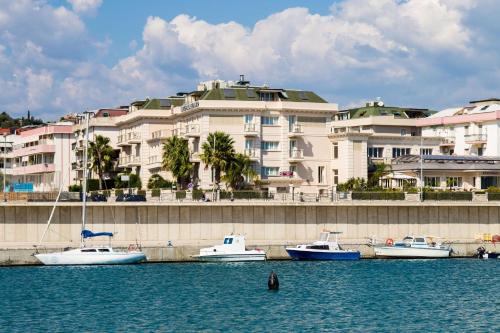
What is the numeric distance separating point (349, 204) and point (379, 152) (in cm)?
3433

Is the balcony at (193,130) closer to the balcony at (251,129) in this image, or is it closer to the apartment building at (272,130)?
the apartment building at (272,130)

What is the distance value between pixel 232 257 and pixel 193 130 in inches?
Result: 1377

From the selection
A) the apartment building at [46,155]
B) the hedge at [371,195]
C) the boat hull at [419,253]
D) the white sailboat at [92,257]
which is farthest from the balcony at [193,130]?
the white sailboat at [92,257]

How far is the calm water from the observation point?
198 feet

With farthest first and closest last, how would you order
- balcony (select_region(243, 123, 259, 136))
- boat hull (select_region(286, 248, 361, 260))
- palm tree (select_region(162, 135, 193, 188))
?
palm tree (select_region(162, 135, 193, 188)) → balcony (select_region(243, 123, 259, 136)) → boat hull (select_region(286, 248, 361, 260))

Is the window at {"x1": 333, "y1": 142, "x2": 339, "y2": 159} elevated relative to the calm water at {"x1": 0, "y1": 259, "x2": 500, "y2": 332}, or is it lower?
elevated

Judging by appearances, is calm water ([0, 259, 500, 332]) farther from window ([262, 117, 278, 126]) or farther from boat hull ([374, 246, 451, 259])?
window ([262, 117, 278, 126])

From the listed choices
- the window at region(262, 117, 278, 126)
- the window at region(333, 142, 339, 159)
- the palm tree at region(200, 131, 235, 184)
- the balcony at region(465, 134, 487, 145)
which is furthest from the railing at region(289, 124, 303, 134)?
the balcony at region(465, 134, 487, 145)

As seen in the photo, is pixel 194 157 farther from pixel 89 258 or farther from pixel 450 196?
pixel 89 258

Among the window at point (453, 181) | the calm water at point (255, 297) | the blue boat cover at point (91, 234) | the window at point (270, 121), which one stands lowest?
the calm water at point (255, 297)

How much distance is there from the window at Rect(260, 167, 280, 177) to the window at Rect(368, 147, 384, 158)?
41.8ft

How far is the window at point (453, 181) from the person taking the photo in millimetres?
124312

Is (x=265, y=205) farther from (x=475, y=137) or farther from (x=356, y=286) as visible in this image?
(x=475, y=137)

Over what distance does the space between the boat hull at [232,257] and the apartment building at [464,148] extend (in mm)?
26741
